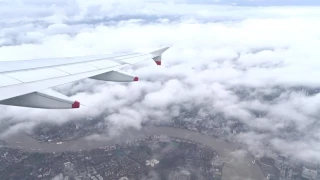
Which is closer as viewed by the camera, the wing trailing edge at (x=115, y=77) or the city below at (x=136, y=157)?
the wing trailing edge at (x=115, y=77)

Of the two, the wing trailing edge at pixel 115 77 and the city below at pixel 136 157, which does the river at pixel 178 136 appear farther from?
the wing trailing edge at pixel 115 77

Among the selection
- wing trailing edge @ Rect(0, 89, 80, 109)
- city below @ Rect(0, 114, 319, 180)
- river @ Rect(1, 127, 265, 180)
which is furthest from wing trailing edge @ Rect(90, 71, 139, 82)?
river @ Rect(1, 127, 265, 180)

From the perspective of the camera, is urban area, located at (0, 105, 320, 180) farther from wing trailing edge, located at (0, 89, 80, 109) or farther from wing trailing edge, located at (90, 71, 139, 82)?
wing trailing edge, located at (0, 89, 80, 109)

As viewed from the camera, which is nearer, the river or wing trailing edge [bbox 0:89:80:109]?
wing trailing edge [bbox 0:89:80:109]

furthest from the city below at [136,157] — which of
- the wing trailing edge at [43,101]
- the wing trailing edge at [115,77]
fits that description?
the wing trailing edge at [43,101]

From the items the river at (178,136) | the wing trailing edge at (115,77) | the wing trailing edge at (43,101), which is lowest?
the river at (178,136)

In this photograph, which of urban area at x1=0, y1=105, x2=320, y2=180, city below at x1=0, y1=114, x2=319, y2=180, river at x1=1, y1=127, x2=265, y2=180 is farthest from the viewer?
river at x1=1, y1=127, x2=265, y2=180

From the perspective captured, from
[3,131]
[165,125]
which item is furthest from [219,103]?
[3,131]
